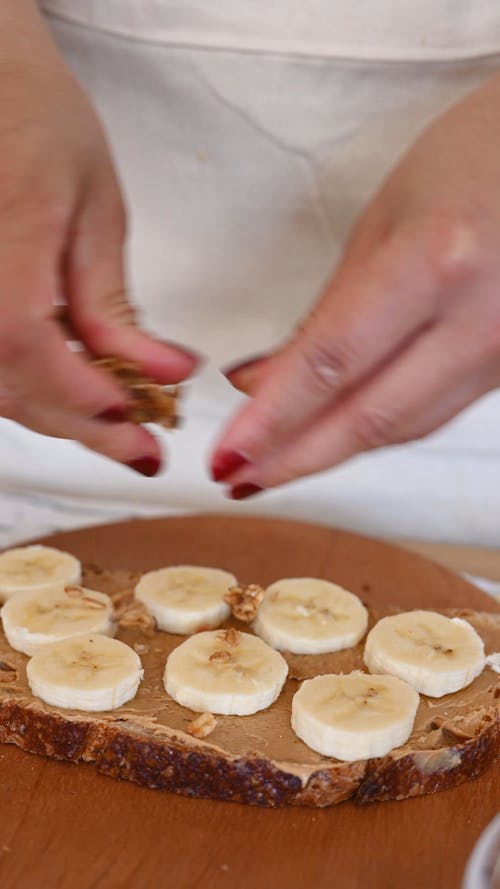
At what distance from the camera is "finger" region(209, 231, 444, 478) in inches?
51.5

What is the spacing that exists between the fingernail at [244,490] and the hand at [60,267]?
12cm

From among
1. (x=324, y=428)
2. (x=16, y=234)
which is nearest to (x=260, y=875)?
(x=324, y=428)

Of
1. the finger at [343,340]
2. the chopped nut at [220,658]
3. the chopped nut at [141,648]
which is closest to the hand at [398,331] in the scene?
the finger at [343,340]

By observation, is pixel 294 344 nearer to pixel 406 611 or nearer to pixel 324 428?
pixel 324 428

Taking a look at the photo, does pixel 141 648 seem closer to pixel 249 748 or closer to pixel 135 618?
pixel 135 618

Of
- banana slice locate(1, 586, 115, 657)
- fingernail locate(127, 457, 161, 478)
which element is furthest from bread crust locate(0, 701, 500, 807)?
fingernail locate(127, 457, 161, 478)

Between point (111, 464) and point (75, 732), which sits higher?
point (75, 732)

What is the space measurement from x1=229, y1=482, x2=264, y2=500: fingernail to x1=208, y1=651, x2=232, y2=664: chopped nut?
0.25m

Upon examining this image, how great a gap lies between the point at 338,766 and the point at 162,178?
1172 millimetres

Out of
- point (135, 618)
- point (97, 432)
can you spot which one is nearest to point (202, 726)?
point (135, 618)

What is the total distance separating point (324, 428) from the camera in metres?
1.44

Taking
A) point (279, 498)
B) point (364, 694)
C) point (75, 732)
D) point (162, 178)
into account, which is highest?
point (162, 178)

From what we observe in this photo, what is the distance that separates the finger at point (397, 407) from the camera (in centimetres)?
137

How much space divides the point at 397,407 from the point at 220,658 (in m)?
0.50
